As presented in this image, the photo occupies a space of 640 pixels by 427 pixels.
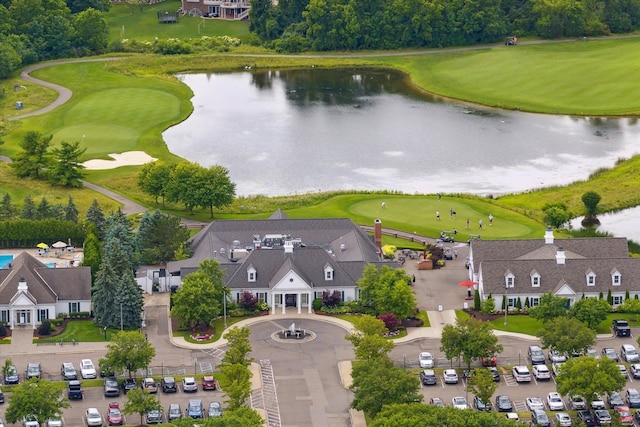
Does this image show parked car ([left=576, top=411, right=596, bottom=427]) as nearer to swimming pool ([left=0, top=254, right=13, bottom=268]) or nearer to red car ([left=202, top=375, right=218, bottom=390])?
red car ([left=202, top=375, right=218, bottom=390])

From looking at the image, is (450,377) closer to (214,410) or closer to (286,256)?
(214,410)

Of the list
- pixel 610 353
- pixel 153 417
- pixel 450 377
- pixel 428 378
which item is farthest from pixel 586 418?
pixel 153 417

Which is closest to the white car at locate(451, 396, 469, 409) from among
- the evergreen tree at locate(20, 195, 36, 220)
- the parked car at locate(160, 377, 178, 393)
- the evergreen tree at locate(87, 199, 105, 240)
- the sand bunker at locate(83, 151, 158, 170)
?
the parked car at locate(160, 377, 178, 393)

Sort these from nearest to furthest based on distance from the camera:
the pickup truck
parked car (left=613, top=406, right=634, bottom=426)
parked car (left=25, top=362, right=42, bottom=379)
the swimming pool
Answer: parked car (left=613, top=406, right=634, bottom=426)
parked car (left=25, top=362, right=42, bottom=379)
the pickup truck
the swimming pool

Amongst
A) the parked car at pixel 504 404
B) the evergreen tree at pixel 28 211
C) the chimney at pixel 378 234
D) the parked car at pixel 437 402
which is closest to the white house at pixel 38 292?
the evergreen tree at pixel 28 211

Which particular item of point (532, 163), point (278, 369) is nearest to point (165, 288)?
point (278, 369)

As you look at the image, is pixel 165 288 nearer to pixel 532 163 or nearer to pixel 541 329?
pixel 541 329

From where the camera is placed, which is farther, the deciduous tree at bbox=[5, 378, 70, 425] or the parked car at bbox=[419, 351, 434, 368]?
the parked car at bbox=[419, 351, 434, 368]
